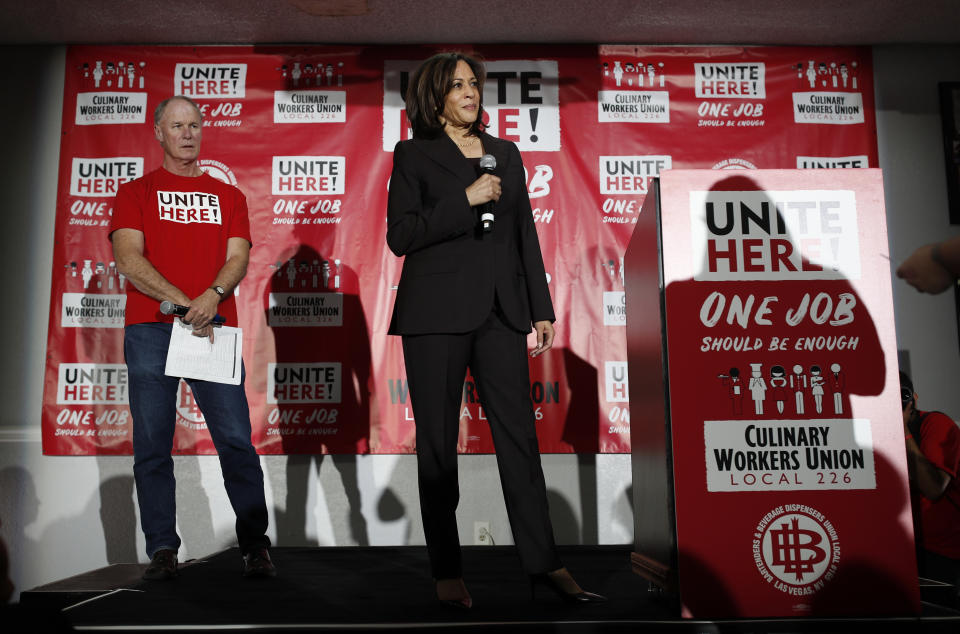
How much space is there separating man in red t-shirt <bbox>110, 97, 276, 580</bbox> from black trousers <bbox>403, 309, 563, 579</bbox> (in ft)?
2.96

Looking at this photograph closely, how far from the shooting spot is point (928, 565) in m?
2.87

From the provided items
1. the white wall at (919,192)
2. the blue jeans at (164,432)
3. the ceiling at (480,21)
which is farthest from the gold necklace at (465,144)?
the white wall at (919,192)

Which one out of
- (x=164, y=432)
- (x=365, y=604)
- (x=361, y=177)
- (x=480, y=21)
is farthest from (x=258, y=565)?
(x=480, y=21)

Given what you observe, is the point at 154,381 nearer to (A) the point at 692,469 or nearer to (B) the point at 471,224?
(B) the point at 471,224

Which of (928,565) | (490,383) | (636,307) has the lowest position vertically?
(928,565)

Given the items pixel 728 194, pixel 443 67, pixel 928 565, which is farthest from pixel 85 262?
pixel 928 565

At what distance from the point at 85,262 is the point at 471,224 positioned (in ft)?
9.17

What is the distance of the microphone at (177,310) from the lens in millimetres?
2467

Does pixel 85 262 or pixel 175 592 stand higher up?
pixel 85 262

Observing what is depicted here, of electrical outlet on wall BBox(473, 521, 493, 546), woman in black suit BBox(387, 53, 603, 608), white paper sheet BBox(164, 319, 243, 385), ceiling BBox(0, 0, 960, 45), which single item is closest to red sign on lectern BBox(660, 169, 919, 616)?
woman in black suit BBox(387, 53, 603, 608)

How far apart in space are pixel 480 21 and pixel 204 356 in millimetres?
2318

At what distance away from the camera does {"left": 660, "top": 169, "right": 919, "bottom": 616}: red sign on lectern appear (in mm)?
1580

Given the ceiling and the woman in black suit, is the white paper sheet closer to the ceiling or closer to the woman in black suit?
the woman in black suit

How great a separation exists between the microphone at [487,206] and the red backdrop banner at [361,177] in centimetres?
190
